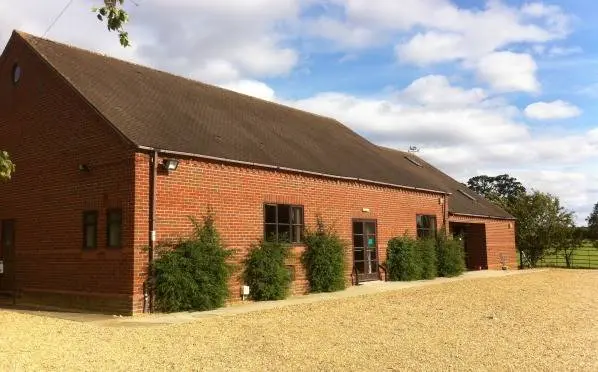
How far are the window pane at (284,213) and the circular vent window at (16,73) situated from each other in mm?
8463

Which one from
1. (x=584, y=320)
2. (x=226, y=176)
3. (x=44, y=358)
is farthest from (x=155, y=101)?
(x=584, y=320)

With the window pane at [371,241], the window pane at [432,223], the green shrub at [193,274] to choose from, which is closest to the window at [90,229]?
the green shrub at [193,274]

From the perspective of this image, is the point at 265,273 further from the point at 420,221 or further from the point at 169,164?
the point at 420,221

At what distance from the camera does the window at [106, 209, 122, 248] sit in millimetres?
13312

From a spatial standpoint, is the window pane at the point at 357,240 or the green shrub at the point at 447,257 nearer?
the window pane at the point at 357,240

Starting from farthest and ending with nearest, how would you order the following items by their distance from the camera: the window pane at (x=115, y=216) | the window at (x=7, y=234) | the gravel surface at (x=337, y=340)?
the window at (x=7, y=234)
the window pane at (x=115, y=216)
the gravel surface at (x=337, y=340)

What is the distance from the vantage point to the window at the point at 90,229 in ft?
45.6

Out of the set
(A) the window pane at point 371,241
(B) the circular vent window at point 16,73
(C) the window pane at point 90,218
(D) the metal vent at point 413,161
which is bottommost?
(A) the window pane at point 371,241

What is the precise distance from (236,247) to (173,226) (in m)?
2.10

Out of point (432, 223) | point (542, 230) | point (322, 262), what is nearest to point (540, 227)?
point (542, 230)

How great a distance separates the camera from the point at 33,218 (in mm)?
15680

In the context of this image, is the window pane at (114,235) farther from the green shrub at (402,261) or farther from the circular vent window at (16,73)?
the green shrub at (402,261)

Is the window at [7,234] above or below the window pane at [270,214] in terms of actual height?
below

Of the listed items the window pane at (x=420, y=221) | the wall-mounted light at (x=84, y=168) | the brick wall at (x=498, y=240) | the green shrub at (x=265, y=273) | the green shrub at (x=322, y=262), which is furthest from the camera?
the brick wall at (x=498, y=240)
